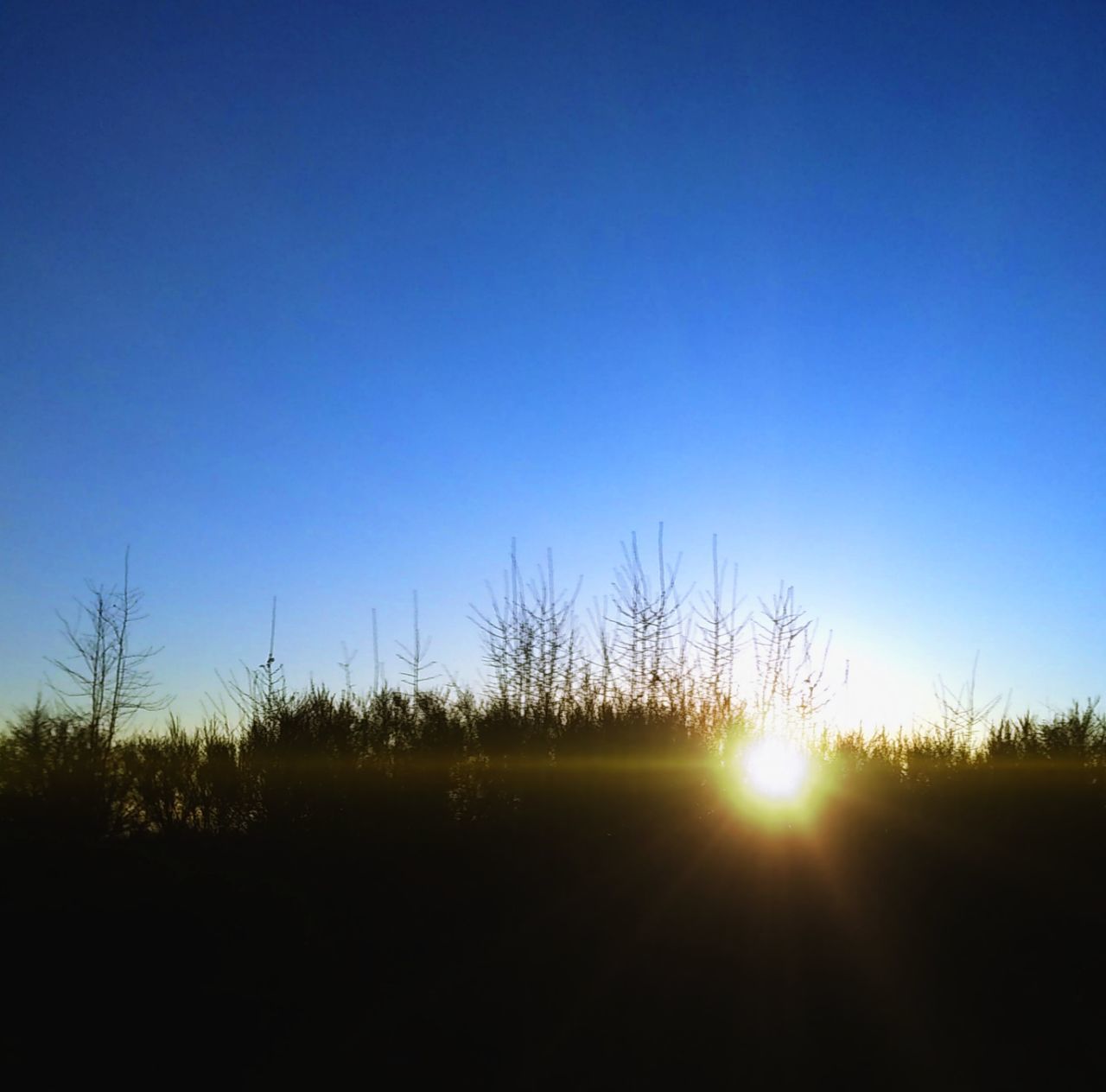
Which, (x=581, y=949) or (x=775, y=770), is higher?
(x=775, y=770)

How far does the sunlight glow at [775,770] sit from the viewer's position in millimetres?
9023

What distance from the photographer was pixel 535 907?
24.0 feet

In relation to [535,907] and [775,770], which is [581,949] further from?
[775,770]

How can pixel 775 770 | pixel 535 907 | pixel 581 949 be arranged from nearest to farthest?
pixel 581 949 < pixel 535 907 < pixel 775 770

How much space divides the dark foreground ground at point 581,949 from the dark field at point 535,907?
2cm

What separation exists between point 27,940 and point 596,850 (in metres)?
4.50

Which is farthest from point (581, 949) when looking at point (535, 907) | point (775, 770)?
point (775, 770)

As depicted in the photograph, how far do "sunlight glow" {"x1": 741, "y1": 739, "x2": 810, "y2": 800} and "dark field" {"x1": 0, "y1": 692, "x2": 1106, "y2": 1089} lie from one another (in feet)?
0.81

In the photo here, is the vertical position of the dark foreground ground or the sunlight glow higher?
the sunlight glow

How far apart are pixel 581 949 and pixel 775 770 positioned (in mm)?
3453

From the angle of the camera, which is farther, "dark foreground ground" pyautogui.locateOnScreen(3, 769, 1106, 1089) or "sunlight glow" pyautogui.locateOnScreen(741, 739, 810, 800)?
"sunlight glow" pyautogui.locateOnScreen(741, 739, 810, 800)

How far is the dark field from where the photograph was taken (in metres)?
5.19

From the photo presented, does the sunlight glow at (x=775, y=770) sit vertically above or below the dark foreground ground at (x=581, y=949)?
above

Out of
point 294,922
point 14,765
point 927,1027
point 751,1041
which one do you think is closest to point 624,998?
point 751,1041
